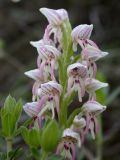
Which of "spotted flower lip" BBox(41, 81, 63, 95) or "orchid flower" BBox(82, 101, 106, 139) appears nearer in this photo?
"spotted flower lip" BBox(41, 81, 63, 95)

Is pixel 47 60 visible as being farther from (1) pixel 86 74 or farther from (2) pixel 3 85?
(2) pixel 3 85

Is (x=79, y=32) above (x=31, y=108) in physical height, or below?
above

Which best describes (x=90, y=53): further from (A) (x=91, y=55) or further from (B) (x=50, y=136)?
(B) (x=50, y=136)

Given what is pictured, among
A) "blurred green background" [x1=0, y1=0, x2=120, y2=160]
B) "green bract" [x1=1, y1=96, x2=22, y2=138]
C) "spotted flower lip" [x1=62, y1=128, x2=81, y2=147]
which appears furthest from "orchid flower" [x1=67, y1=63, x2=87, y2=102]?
"blurred green background" [x1=0, y1=0, x2=120, y2=160]

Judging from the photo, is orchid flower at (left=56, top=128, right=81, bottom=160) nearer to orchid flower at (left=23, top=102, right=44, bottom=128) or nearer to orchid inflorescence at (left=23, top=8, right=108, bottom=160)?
orchid inflorescence at (left=23, top=8, right=108, bottom=160)

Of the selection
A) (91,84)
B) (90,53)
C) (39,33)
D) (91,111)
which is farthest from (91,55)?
(39,33)

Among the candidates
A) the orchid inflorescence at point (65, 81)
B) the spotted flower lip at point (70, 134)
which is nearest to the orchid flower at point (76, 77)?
the orchid inflorescence at point (65, 81)
